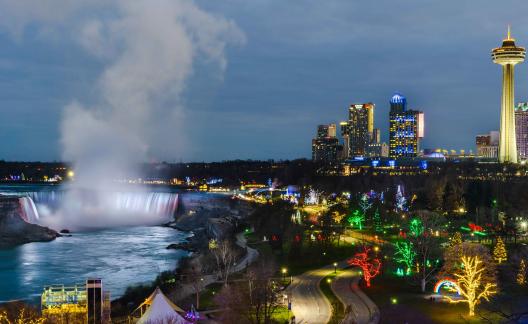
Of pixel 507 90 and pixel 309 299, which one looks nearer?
pixel 309 299

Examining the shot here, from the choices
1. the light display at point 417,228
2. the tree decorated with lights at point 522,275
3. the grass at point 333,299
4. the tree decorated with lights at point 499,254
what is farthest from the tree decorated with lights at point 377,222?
the tree decorated with lights at point 522,275

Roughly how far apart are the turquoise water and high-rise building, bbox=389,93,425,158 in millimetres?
132247

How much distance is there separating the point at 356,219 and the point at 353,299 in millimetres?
20115

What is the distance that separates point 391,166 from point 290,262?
10379 centimetres

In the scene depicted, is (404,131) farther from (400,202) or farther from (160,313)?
(160,313)

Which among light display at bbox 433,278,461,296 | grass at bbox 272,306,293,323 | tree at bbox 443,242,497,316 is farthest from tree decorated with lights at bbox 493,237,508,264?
grass at bbox 272,306,293,323

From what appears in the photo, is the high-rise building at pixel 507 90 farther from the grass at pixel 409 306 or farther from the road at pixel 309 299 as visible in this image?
the grass at pixel 409 306

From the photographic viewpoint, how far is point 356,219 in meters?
41.7

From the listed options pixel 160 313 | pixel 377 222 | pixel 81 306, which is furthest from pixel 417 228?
pixel 81 306

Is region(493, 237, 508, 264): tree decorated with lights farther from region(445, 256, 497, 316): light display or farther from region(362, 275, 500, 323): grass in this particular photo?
region(362, 275, 500, 323): grass

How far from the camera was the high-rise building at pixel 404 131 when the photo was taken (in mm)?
170000

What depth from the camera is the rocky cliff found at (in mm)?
42000

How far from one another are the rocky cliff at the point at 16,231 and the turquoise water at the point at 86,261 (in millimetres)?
1203

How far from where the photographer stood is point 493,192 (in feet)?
169
